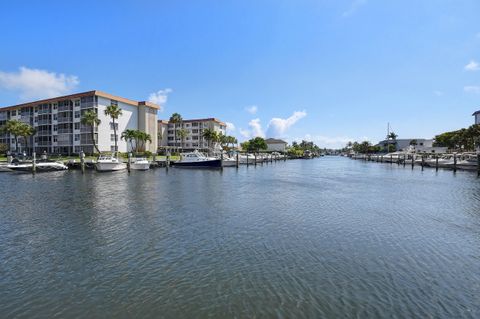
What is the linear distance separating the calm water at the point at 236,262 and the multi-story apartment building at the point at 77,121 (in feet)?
215

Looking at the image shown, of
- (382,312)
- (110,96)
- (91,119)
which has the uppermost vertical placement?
(110,96)

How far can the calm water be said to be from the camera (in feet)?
29.1

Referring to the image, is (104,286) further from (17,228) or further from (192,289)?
(17,228)

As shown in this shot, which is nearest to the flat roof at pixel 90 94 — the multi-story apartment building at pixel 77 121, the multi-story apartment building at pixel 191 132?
the multi-story apartment building at pixel 77 121

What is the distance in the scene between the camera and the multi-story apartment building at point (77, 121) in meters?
82.9

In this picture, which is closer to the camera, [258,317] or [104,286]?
[258,317]

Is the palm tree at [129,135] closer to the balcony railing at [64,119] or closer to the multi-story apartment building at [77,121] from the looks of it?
the multi-story apartment building at [77,121]

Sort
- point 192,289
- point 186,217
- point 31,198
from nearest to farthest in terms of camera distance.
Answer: point 192,289 < point 186,217 < point 31,198

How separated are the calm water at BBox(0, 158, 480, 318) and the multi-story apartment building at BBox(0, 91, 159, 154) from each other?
6568 cm

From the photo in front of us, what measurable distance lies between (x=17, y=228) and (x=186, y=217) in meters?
9.73

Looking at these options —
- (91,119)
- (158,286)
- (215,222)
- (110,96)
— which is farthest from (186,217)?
(110,96)

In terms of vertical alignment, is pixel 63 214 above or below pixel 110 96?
below

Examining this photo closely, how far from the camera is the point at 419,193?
3366 centimetres

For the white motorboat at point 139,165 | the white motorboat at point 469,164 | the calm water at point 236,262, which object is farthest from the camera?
the white motorboat at point 469,164
